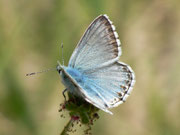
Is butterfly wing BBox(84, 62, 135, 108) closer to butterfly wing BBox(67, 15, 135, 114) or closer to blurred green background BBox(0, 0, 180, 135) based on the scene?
butterfly wing BBox(67, 15, 135, 114)

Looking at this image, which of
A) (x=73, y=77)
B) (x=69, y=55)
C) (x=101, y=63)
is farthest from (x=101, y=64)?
(x=69, y=55)

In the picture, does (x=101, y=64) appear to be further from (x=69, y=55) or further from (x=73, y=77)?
(x=69, y=55)

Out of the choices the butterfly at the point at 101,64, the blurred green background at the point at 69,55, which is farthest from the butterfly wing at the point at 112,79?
the blurred green background at the point at 69,55

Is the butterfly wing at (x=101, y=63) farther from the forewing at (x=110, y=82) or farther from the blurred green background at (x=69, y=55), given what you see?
the blurred green background at (x=69, y=55)

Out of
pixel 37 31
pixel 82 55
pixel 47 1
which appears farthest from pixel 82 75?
pixel 47 1

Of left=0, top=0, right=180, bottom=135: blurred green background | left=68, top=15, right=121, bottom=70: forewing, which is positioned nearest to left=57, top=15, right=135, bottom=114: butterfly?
left=68, top=15, right=121, bottom=70: forewing

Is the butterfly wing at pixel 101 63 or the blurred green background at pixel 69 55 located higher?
the butterfly wing at pixel 101 63

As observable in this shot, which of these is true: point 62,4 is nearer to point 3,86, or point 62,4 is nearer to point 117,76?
point 3,86
